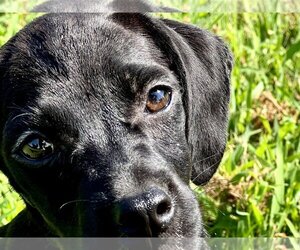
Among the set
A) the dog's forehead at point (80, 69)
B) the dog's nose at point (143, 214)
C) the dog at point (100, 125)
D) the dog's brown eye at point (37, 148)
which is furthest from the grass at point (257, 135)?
the dog's nose at point (143, 214)

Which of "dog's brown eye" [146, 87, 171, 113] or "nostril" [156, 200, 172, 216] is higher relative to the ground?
"dog's brown eye" [146, 87, 171, 113]

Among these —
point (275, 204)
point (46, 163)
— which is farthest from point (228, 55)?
point (46, 163)

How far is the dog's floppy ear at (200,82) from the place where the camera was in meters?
4.88

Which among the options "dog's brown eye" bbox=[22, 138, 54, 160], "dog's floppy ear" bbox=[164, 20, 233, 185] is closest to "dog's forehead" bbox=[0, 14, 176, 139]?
"dog's brown eye" bbox=[22, 138, 54, 160]

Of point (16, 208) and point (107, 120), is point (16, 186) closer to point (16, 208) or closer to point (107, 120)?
point (107, 120)

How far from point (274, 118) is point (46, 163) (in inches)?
108

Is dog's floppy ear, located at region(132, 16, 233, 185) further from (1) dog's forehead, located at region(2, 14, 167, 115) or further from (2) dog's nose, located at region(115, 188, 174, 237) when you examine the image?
(2) dog's nose, located at region(115, 188, 174, 237)

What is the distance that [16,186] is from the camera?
474 centimetres

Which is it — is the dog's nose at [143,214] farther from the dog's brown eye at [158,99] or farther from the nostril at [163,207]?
the dog's brown eye at [158,99]

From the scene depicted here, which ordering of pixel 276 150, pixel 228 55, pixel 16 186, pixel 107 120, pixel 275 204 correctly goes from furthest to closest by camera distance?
1. pixel 276 150
2. pixel 275 204
3. pixel 228 55
4. pixel 16 186
5. pixel 107 120

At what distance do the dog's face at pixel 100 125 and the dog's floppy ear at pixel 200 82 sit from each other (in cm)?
1

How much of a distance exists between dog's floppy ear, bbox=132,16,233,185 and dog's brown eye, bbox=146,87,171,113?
0.71ft

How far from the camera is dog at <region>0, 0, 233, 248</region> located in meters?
4.12

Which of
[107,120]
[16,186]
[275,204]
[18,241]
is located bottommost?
[275,204]
